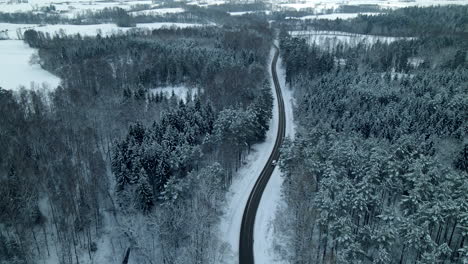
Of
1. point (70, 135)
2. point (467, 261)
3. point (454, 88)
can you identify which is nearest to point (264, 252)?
point (467, 261)

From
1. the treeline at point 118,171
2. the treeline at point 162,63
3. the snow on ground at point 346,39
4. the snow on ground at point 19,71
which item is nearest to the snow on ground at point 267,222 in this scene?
the treeline at point 118,171

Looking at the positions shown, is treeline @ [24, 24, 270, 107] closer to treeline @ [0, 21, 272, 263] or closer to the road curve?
treeline @ [0, 21, 272, 263]

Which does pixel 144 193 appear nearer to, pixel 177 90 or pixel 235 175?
pixel 235 175

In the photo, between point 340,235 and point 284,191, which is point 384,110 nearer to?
point 284,191

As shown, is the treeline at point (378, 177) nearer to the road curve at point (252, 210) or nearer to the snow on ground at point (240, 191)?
the road curve at point (252, 210)

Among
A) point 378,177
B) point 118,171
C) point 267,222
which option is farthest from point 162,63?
point 378,177
